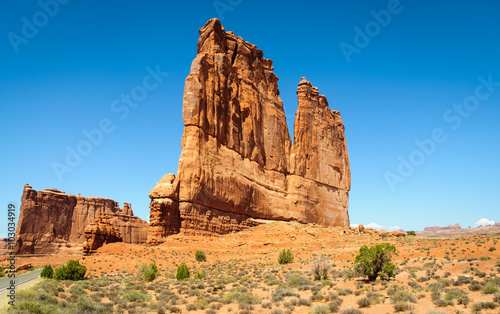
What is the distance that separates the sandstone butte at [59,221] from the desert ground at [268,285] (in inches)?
1598

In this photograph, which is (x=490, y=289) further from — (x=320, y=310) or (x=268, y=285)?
(x=268, y=285)

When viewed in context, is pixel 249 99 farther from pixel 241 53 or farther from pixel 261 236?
pixel 261 236

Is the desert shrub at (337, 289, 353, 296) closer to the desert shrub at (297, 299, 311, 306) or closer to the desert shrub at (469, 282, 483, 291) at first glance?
the desert shrub at (297, 299, 311, 306)

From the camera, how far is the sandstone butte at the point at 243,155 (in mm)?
34781

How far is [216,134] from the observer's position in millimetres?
39594

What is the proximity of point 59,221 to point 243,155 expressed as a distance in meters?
55.6

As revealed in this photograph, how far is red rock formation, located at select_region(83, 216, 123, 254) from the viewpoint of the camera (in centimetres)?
2928

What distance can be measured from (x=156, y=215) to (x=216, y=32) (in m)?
23.8

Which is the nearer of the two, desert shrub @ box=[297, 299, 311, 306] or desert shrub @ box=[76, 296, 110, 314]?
desert shrub @ box=[76, 296, 110, 314]

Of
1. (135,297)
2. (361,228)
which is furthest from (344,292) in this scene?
(361,228)

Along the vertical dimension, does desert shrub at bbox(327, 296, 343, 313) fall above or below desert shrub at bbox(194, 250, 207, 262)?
below

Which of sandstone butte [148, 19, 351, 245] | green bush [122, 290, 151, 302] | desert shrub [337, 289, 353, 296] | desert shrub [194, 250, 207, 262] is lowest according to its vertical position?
green bush [122, 290, 151, 302]

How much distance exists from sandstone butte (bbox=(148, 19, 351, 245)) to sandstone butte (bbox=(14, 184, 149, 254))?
33340 millimetres

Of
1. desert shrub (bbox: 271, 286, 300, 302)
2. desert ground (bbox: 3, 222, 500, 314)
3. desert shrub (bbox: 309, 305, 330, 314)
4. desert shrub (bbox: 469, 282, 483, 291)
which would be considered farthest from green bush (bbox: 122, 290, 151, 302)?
desert shrub (bbox: 469, 282, 483, 291)
